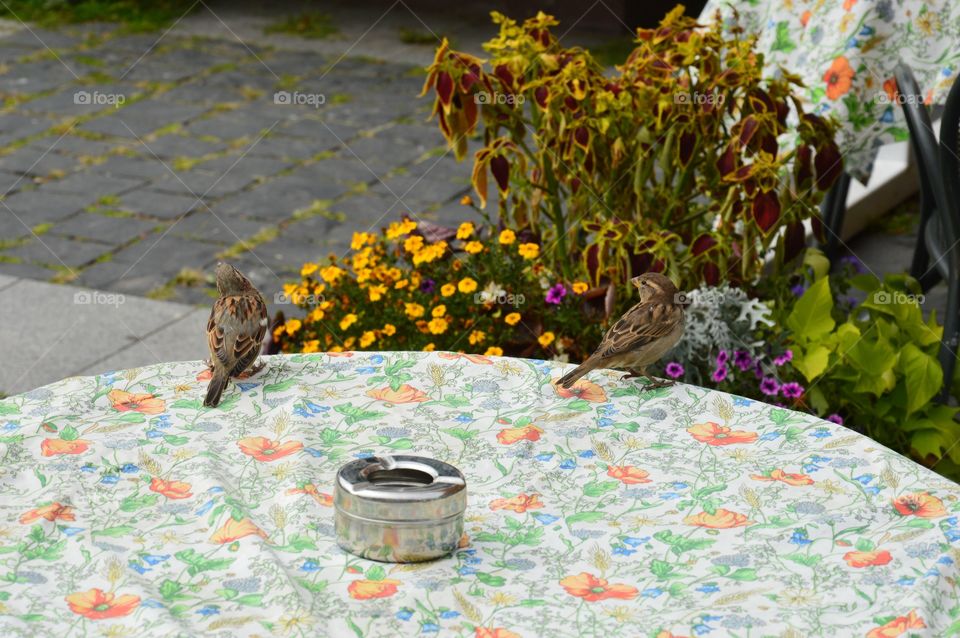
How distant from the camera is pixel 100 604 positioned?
1550 millimetres

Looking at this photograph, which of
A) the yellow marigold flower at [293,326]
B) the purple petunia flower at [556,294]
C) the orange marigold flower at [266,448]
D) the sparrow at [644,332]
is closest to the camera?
the orange marigold flower at [266,448]

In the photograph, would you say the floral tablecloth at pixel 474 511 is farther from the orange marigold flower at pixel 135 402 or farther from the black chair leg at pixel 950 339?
the black chair leg at pixel 950 339

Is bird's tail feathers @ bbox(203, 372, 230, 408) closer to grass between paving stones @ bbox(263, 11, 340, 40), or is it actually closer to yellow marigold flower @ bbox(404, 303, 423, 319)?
yellow marigold flower @ bbox(404, 303, 423, 319)

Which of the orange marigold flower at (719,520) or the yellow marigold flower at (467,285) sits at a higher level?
the orange marigold flower at (719,520)

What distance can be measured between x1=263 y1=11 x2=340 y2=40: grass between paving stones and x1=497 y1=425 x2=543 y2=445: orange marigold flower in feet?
24.2

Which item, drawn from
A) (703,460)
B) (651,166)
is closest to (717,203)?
(651,166)

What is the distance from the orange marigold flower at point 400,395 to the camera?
2136mm

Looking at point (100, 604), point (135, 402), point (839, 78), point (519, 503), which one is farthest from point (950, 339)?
point (100, 604)

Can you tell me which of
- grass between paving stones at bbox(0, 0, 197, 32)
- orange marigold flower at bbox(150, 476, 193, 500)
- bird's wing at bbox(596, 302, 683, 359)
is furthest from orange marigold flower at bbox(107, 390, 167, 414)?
grass between paving stones at bbox(0, 0, 197, 32)

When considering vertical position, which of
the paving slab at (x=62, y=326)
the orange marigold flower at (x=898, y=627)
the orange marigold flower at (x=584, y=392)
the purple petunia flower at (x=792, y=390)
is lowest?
the paving slab at (x=62, y=326)

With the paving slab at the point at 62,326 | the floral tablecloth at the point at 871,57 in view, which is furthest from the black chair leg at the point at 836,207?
the paving slab at the point at 62,326

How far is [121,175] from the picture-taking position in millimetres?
6402

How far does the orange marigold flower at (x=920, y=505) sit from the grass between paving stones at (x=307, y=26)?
7.72 meters

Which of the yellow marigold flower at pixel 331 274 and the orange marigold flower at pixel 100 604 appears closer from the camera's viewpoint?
the orange marigold flower at pixel 100 604
